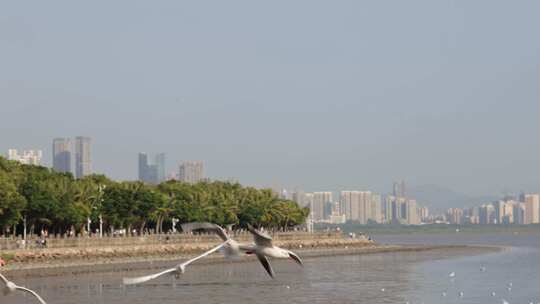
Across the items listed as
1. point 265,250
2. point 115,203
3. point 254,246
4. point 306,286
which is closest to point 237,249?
point 254,246

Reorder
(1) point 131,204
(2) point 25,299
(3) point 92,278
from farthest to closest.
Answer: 1. (1) point 131,204
2. (3) point 92,278
3. (2) point 25,299

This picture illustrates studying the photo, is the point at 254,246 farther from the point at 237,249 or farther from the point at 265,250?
the point at 237,249

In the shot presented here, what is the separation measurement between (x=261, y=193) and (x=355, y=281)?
3784 inches

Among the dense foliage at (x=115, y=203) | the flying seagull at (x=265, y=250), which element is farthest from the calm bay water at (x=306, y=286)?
the flying seagull at (x=265, y=250)

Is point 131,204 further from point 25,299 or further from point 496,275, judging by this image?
point 25,299

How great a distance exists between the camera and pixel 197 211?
477ft

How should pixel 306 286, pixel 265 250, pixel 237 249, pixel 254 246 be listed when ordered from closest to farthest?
pixel 237 249, pixel 254 246, pixel 265 250, pixel 306 286

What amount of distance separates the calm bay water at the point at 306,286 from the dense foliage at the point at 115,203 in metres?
16.3

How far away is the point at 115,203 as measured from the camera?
12775 cm

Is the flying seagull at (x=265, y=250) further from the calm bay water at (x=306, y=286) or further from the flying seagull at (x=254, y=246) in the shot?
the calm bay water at (x=306, y=286)

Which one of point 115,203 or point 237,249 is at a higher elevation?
point 115,203

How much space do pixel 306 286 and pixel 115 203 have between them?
56.5 m

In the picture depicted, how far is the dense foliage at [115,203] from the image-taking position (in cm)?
10762

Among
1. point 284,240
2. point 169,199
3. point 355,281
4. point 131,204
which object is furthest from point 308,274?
point 284,240
